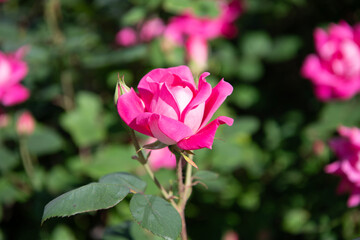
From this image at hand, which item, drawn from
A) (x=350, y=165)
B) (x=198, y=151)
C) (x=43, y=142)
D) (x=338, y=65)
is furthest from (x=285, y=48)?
(x=43, y=142)

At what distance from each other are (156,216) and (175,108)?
15cm

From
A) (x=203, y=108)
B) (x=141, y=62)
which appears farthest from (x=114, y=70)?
(x=203, y=108)

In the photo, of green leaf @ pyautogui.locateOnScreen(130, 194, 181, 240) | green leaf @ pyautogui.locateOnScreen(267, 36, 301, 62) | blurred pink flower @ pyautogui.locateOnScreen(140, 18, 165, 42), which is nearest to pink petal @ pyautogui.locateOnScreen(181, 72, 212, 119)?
green leaf @ pyautogui.locateOnScreen(130, 194, 181, 240)

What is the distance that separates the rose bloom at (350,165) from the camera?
3.12 feet

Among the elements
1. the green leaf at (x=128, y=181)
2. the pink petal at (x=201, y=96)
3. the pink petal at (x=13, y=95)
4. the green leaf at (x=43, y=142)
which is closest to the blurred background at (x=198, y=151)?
the green leaf at (x=43, y=142)

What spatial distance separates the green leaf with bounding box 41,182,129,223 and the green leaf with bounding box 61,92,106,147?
882 mm

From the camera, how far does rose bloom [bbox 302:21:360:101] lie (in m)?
1.34

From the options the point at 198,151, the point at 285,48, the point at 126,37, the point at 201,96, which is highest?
the point at 201,96

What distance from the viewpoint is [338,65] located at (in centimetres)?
138

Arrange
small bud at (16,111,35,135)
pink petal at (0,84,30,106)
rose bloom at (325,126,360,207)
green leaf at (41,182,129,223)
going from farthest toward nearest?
small bud at (16,111,35,135), pink petal at (0,84,30,106), rose bloom at (325,126,360,207), green leaf at (41,182,129,223)

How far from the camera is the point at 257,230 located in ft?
5.04

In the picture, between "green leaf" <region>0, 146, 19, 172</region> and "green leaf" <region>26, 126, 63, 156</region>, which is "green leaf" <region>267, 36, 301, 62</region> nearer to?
"green leaf" <region>26, 126, 63, 156</region>

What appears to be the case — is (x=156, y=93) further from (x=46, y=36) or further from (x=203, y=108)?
(x=46, y=36)

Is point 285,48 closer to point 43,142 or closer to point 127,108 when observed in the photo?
point 43,142
